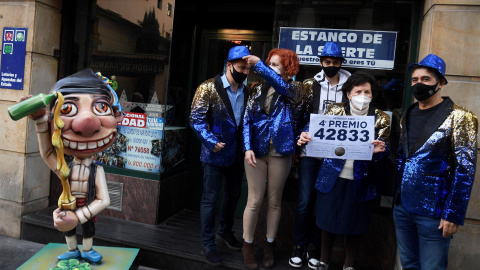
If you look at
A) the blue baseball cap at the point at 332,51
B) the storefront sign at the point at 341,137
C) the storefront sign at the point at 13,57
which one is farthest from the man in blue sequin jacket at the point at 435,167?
the storefront sign at the point at 13,57

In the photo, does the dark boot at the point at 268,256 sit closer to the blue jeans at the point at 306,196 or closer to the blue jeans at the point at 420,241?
the blue jeans at the point at 306,196

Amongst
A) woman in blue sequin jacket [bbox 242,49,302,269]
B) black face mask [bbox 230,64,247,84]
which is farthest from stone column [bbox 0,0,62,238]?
woman in blue sequin jacket [bbox 242,49,302,269]

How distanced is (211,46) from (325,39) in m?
1.81

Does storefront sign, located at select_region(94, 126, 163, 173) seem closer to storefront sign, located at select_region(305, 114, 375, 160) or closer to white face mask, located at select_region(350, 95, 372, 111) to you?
storefront sign, located at select_region(305, 114, 375, 160)

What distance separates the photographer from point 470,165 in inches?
99.7

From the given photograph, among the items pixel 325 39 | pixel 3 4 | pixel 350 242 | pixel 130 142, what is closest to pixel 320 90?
pixel 325 39

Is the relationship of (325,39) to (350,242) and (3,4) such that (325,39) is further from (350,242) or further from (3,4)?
(3,4)

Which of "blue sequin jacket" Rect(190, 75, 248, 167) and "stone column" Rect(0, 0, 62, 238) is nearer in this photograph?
"blue sequin jacket" Rect(190, 75, 248, 167)

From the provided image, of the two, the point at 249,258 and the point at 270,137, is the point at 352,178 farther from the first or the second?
the point at 249,258

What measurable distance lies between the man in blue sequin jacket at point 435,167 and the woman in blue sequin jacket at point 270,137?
40.6 inches

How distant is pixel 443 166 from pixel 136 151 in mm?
3548

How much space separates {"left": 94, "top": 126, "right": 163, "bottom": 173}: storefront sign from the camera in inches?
188

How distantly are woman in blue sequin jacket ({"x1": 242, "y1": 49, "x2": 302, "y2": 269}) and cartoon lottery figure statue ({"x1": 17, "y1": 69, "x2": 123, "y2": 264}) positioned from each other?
3.99 ft

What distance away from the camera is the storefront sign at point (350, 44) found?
13.0 ft
